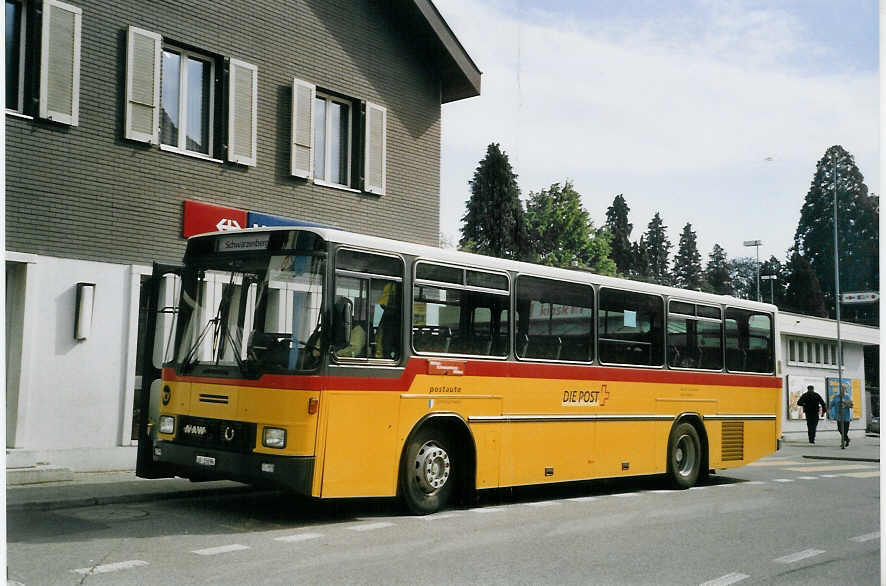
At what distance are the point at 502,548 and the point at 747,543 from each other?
2.37 metres

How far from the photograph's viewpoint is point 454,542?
27.3 feet

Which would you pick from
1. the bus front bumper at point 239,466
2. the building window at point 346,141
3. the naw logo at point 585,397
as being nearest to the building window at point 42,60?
the building window at point 346,141

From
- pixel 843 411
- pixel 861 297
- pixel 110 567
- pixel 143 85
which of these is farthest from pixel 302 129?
pixel 843 411

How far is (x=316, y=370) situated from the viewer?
8836 millimetres

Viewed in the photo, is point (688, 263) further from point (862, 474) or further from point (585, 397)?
point (862, 474)

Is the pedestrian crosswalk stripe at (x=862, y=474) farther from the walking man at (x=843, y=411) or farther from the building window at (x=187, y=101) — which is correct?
the building window at (x=187, y=101)

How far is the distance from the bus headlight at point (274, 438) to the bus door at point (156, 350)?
1654mm

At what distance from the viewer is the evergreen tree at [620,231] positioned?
1078cm

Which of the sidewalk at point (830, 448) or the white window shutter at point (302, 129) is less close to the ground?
the white window shutter at point (302, 129)

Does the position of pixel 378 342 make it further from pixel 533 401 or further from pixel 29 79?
pixel 29 79

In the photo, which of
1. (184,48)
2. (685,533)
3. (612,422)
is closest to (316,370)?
(685,533)

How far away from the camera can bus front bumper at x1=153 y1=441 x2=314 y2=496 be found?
28.3 ft

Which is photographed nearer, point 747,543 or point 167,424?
point 747,543

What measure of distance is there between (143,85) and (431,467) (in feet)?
25.1
